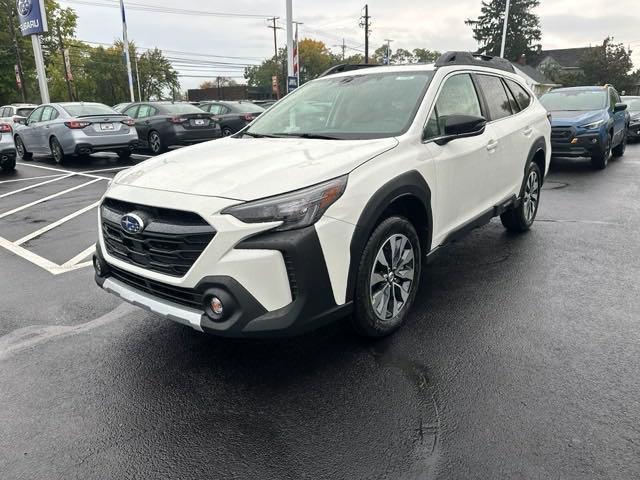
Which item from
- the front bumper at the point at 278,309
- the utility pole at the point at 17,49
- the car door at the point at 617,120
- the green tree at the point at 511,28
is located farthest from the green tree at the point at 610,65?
the front bumper at the point at 278,309

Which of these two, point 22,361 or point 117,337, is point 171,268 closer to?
point 117,337

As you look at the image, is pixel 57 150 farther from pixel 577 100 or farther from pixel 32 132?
pixel 577 100

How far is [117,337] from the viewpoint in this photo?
352cm

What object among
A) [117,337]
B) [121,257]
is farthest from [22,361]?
[121,257]

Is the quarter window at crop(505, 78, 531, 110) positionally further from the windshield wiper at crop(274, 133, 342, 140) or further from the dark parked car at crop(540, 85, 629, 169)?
the dark parked car at crop(540, 85, 629, 169)

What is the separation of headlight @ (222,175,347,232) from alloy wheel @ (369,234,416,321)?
2.14 feet

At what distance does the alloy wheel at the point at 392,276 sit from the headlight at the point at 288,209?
65 centimetres

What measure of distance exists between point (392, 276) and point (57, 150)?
1206cm

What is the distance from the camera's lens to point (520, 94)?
5480 millimetres

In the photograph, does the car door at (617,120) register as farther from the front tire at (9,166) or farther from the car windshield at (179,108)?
the front tire at (9,166)

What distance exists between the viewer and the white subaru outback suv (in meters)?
2.56

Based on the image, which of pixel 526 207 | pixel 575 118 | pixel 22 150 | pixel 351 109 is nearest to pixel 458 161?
pixel 351 109

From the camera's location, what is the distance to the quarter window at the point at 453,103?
3.68 metres

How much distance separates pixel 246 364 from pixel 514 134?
354 cm
